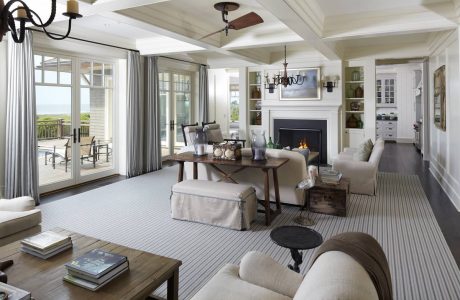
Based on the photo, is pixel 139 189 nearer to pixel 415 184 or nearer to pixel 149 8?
pixel 149 8

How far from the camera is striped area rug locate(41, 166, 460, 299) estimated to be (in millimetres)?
2688

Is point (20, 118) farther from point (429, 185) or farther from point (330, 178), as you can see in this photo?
point (429, 185)

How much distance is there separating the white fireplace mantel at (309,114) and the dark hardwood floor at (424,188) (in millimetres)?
1219

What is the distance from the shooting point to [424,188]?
5.48 meters

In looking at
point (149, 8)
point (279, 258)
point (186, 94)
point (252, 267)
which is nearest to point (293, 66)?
point (186, 94)

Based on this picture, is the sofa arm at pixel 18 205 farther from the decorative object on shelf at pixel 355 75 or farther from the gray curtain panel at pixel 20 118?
the decorative object on shelf at pixel 355 75

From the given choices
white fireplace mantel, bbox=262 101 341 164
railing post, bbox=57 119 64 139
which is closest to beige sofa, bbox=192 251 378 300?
railing post, bbox=57 119 64 139

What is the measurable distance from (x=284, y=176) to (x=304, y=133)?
4146mm

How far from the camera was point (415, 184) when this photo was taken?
5738 mm

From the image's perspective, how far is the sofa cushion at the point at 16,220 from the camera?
2652 millimetres

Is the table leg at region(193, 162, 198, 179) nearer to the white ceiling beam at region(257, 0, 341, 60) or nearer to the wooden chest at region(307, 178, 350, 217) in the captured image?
the wooden chest at region(307, 178, 350, 217)

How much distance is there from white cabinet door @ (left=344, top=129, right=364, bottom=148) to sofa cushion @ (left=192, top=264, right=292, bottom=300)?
6.90 meters

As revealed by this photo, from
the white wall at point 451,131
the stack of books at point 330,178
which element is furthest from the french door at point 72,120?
the white wall at point 451,131

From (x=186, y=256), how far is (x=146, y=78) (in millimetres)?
4800
